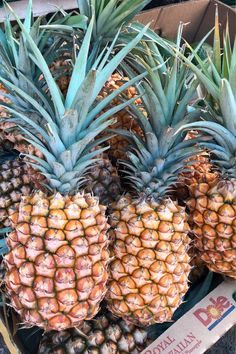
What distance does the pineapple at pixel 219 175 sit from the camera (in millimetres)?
Answer: 1106

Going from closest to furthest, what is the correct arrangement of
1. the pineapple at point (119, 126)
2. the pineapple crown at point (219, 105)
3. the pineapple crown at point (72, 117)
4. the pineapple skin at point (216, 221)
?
the pineapple crown at point (72, 117) < the pineapple crown at point (219, 105) < the pineapple skin at point (216, 221) < the pineapple at point (119, 126)

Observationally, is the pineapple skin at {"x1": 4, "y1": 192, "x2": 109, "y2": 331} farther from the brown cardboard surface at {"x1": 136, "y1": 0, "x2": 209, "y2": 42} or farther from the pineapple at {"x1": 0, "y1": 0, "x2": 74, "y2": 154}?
the brown cardboard surface at {"x1": 136, "y1": 0, "x2": 209, "y2": 42}

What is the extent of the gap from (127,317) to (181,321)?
205 mm

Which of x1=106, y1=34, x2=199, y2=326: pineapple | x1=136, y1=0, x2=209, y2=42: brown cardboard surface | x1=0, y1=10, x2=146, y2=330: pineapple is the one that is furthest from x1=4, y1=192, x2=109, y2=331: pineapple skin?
x1=136, y1=0, x2=209, y2=42: brown cardboard surface

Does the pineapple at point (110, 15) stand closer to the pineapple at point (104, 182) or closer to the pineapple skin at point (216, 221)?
the pineapple at point (104, 182)

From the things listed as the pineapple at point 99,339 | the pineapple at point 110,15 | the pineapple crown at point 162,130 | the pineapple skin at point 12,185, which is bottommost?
the pineapple at point 99,339

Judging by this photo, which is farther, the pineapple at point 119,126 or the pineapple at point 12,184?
the pineapple at point 119,126

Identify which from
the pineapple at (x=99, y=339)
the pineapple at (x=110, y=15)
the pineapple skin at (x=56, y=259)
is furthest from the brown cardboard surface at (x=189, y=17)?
the pineapple at (x=99, y=339)

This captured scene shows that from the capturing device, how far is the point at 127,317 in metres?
1.23

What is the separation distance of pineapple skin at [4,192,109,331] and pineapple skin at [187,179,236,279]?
13.9 inches

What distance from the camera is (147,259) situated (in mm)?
1134

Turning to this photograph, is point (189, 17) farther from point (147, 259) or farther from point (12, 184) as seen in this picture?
point (147, 259)

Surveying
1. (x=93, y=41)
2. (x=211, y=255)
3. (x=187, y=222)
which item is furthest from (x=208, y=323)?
(x=93, y=41)

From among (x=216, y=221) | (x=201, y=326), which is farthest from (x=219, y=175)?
(x=201, y=326)
